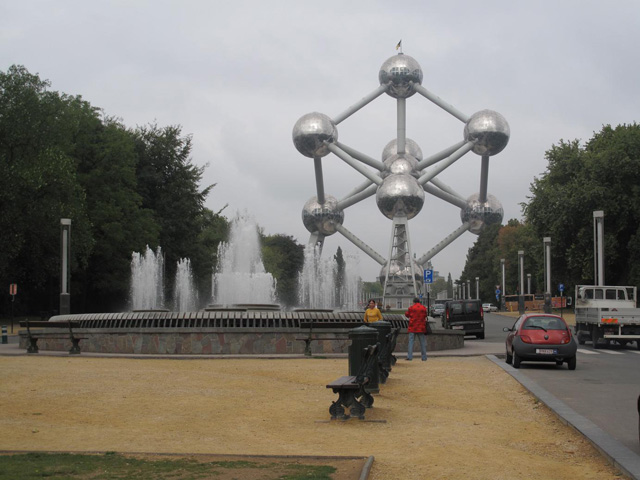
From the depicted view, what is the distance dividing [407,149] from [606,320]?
55.0 metres

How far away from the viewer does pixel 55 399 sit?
12883 millimetres

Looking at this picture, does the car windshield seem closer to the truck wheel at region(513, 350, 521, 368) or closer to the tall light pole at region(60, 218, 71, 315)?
the truck wheel at region(513, 350, 521, 368)

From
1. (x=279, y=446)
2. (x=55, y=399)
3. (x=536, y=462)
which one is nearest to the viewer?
(x=536, y=462)

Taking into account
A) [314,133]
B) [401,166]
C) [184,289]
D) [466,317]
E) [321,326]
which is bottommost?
[466,317]

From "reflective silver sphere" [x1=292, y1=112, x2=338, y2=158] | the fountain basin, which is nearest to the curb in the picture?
the fountain basin

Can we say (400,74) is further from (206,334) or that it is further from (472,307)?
(206,334)

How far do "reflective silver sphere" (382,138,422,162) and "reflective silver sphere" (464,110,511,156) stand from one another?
1187 centimetres

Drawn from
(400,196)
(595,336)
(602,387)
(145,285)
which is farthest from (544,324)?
(400,196)

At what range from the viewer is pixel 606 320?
28.2 meters

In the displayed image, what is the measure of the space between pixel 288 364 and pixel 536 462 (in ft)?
38.3

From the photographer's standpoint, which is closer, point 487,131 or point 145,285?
point 145,285

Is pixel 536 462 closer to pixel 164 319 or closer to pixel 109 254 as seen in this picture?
pixel 164 319

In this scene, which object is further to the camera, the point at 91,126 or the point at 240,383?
the point at 91,126

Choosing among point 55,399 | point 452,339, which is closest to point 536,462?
point 55,399
